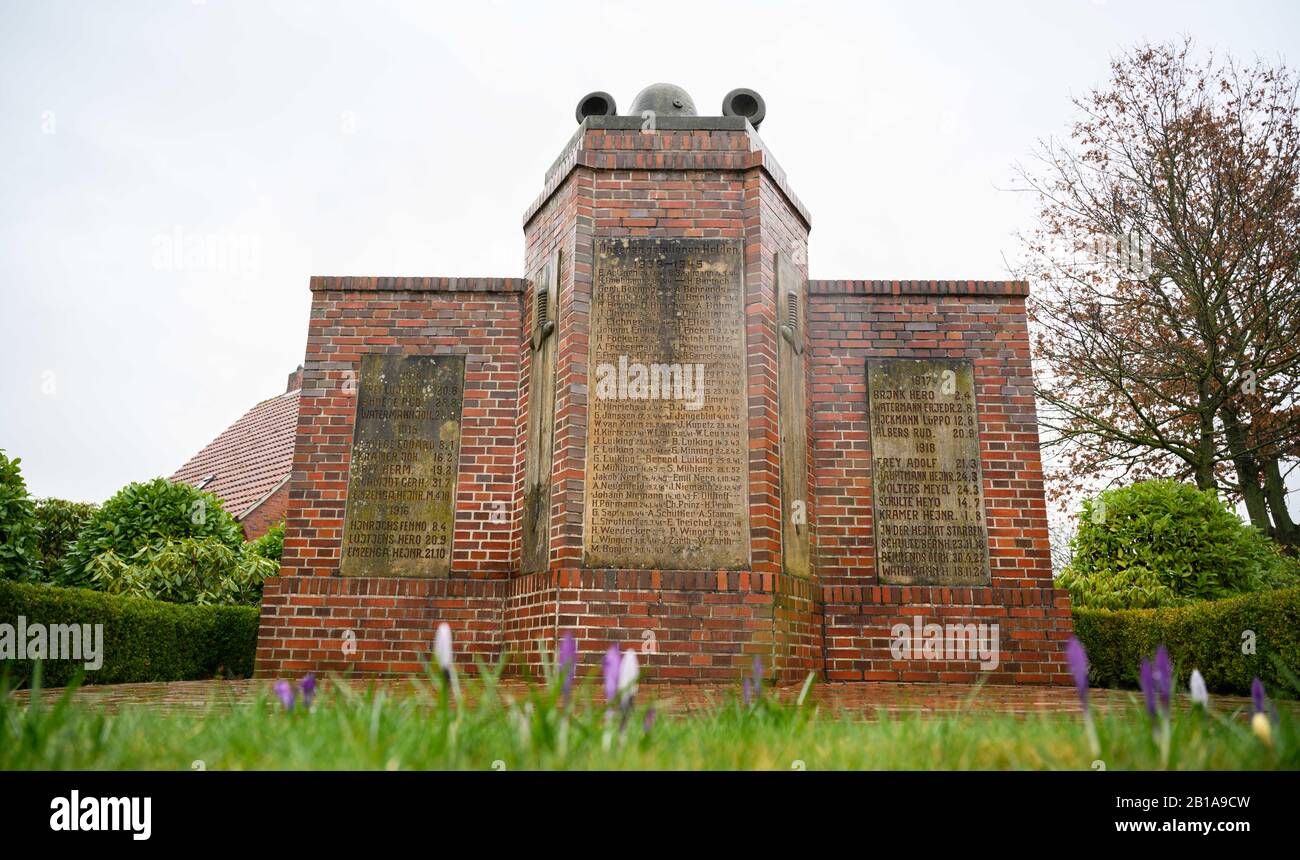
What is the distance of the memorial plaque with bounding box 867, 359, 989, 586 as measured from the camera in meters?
7.62

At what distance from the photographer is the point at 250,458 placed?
19266mm

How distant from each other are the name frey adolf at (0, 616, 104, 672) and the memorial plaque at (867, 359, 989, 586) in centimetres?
631

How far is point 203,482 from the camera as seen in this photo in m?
19.8

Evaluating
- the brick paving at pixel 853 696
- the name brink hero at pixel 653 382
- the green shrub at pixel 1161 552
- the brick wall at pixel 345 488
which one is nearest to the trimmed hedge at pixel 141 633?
the brick paving at pixel 853 696

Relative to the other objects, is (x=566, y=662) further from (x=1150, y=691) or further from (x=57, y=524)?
(x=57, y=524)

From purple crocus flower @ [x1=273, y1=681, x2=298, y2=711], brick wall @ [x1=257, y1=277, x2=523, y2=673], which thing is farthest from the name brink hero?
purple crocus flower @ [x1=273, y1=681, x2=298, y2=711]

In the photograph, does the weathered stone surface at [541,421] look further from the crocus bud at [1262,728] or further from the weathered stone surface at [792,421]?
the crocus bud at [1262,728]

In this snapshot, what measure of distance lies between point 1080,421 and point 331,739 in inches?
589

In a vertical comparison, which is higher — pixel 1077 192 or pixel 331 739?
pixel 1077 192
